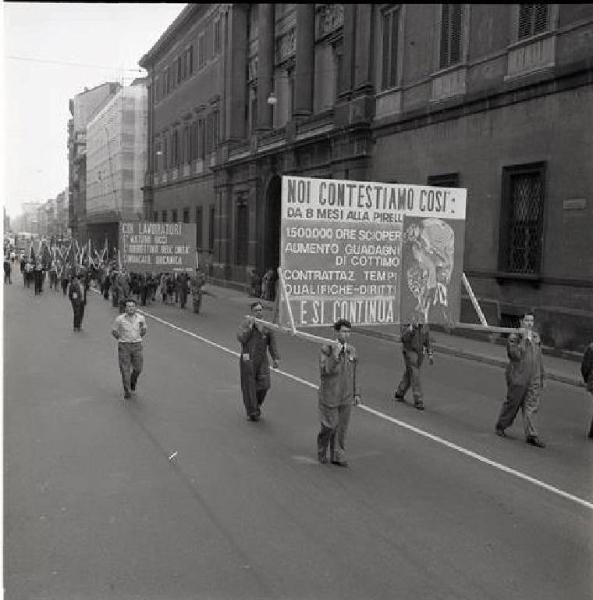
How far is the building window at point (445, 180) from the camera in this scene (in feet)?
68.8

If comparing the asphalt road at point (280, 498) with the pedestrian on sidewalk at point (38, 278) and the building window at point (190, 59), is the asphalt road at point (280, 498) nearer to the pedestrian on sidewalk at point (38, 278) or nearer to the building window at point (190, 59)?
the pedestrian on sidewalk at point (38, 278)

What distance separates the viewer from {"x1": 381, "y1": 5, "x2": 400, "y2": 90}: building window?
2450 cm

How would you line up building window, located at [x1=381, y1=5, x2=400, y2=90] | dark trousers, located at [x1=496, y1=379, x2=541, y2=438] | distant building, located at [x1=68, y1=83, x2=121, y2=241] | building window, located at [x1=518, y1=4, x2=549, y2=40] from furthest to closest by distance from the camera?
distant building, located at [x1=68, y1=83, x2=121, y2=241], building window, located at [x1=381, y1=5, x2=400, y2=90], building window, located at [x1=518, y1=4, x2=549, y2=40], dark trousers, located at [x1=496, y1=379, x2=541, y2=438]

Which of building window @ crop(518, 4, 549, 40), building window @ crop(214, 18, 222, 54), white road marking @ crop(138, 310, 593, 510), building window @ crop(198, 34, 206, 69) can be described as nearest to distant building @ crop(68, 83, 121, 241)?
building window @ crop(198, 34, 206, 69)

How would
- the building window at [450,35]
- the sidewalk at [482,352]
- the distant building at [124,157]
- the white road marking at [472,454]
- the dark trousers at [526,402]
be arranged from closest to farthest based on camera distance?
the white road marking at [472,454]
the dark trousers at [526,402]
the sidewalk at [482,352]
the building window at [450,35]
the distant building at [124,157]

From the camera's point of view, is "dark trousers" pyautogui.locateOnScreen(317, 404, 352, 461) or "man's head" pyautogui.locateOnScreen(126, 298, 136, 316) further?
"man's head" pyautogui.locateOnScreen(126, 298, 136, 316)

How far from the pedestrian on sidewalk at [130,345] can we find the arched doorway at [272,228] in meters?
23.8

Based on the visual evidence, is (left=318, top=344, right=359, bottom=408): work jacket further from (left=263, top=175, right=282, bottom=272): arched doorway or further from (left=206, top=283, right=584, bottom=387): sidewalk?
(left=263, top=175, right=282, bottom=272): arched doorway

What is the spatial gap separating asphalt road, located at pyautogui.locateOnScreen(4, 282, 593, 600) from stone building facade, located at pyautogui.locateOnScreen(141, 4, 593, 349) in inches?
183

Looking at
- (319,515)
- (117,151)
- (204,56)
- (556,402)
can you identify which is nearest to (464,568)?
(319,515)

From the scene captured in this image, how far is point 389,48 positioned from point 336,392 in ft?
64.5

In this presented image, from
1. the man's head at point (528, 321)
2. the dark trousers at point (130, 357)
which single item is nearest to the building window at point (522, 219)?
the man's head at point (528, 321)

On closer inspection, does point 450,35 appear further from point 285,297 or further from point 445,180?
point 285,297

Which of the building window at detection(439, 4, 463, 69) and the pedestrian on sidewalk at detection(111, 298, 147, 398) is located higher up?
the building window at detection(439, 4, 463, 69)
